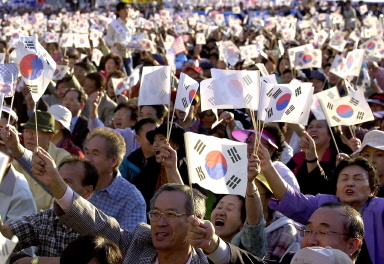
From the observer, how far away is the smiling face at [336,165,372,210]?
492cm

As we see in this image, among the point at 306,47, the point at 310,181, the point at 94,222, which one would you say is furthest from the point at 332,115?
the point at 306,47

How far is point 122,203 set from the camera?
524cm

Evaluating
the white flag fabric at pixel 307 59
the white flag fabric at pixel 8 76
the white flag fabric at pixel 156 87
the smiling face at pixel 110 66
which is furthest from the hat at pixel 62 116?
the white flag fabric at pixel 307 59

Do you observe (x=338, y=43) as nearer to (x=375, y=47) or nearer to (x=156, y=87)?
(x=375, y=47)

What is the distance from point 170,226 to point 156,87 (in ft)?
10.5

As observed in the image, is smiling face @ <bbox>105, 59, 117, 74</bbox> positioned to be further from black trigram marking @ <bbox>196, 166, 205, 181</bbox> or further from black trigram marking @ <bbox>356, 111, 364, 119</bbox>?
black trigram marking @ <bbox>196, 166, 205, 181</bbox>

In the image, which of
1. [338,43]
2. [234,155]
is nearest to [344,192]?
[234,155]

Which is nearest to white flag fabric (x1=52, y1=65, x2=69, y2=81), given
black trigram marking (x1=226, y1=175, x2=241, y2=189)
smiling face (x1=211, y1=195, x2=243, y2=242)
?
smiling face (x1=211, y1=195, x2=243, y2=242)

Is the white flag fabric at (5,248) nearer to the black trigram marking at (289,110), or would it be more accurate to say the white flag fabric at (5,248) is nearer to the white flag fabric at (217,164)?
the white flag fabric at (217,164)

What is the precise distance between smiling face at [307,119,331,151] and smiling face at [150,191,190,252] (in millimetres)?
3016

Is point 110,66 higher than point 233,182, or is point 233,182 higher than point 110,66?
point 233,182

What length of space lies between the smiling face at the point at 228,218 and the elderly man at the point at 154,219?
34.9 inches

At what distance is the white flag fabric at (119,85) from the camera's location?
10.6 metres

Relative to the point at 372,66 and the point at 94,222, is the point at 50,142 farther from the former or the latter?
the point at 372,66
